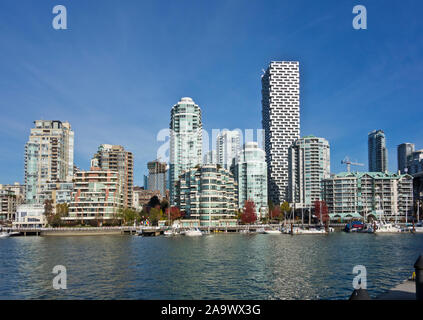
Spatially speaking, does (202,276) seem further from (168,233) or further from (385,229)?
(385,229)

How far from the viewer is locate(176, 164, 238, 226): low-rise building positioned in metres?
162

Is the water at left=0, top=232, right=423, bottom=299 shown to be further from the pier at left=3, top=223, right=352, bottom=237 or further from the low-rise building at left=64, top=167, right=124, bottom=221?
the low-rise building at left=64, top=167, right=124, bottom=221

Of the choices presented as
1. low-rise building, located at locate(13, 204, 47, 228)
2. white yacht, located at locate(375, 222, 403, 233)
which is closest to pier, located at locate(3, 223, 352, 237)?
low-rise building, located at locate(13, 204, 47, 228)

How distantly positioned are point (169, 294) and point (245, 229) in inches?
5038

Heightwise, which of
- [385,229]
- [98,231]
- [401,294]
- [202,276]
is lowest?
[98,231]

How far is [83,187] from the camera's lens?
16700cm

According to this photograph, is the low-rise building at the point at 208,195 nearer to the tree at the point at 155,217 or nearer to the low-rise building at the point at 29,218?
the tree at the point at 155,217

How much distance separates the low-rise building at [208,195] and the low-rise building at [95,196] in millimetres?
31647

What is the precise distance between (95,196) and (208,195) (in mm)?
48069

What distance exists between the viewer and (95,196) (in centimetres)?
16412

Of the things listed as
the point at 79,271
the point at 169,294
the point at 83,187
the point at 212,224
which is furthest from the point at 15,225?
the point at 169,294

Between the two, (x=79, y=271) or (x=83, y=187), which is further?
(x=83, y=187)

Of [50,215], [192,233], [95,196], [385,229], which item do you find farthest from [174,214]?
[385,229]
